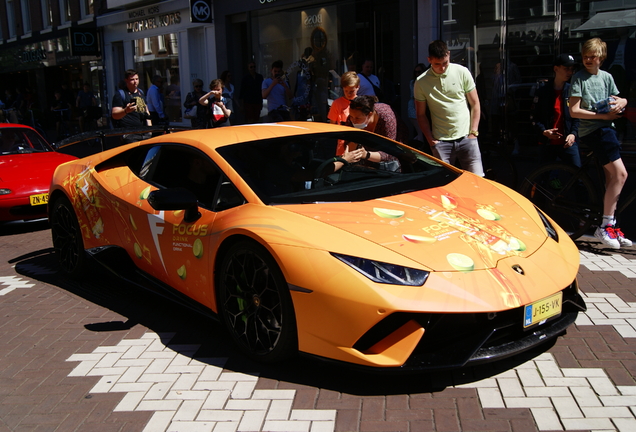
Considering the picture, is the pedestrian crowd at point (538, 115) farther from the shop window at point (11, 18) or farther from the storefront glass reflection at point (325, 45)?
the shop window at point (11, 18)

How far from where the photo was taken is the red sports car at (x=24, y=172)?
311 inches

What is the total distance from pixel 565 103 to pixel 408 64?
6.17m

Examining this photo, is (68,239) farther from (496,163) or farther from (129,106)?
(496,163)

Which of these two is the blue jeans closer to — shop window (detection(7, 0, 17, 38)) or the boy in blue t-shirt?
the boy in blue t-shirt

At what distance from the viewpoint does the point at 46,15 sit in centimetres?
3070

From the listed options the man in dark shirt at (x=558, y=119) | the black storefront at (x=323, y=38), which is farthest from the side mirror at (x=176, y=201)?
the black storefront at (x=323, y=38)

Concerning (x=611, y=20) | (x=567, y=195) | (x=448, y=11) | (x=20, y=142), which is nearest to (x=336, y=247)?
A: (x=567, y=195)

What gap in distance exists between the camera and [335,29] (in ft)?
48.2

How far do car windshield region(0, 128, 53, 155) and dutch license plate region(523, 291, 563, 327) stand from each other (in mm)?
7858

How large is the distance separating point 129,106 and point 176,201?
568 cm

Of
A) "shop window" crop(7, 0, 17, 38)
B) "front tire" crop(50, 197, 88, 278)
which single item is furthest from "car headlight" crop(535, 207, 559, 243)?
"shop window" crop(7, 0, 17, 38)

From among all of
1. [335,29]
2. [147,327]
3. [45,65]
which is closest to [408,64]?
[335,29]

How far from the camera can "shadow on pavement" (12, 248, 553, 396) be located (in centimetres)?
344

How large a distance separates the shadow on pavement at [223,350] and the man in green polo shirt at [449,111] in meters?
3.03
